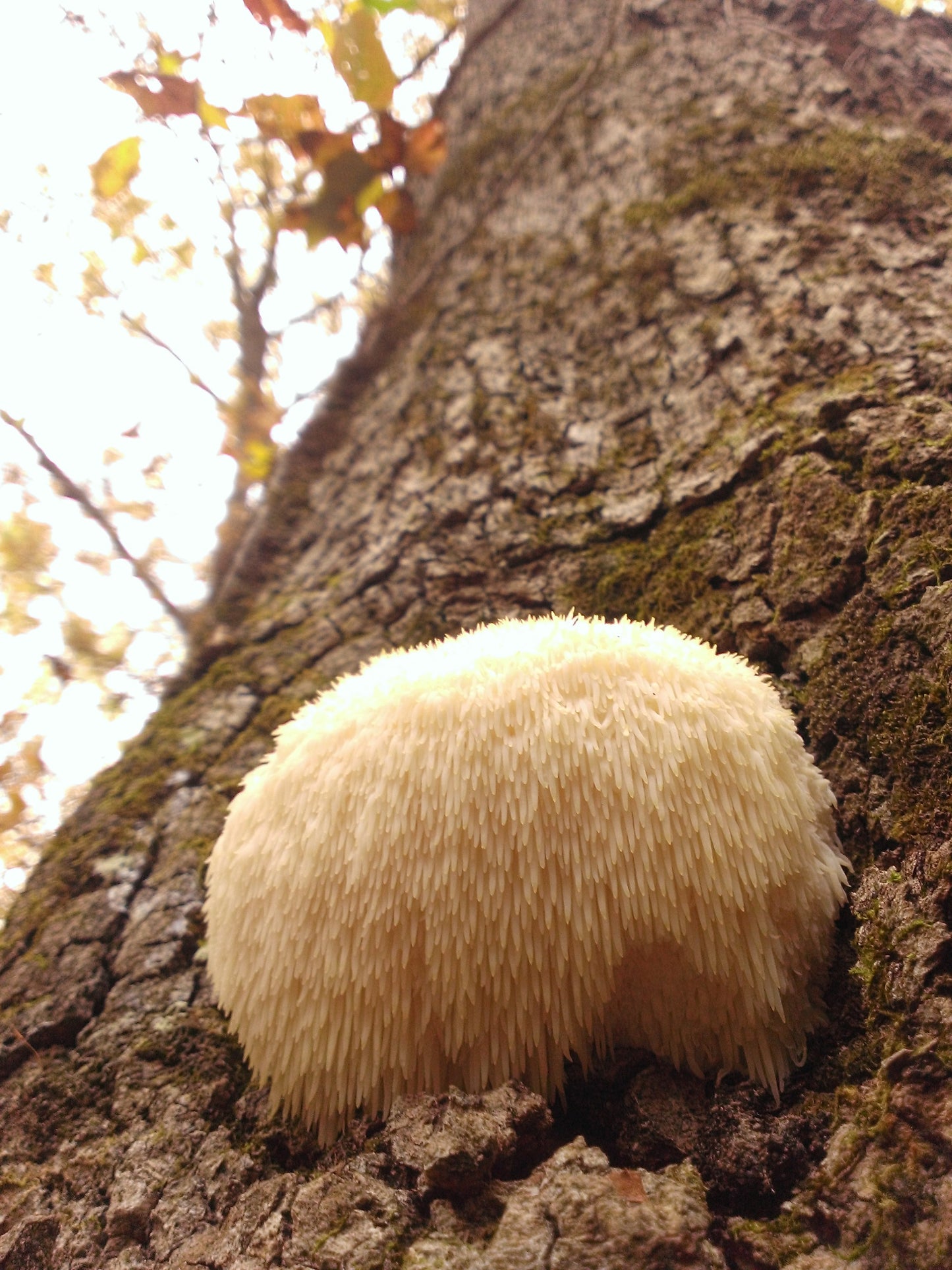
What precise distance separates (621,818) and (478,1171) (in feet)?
1.96

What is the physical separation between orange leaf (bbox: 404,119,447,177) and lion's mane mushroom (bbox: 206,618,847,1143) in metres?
4.22

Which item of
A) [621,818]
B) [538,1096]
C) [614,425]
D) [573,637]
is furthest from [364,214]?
[538,1096]

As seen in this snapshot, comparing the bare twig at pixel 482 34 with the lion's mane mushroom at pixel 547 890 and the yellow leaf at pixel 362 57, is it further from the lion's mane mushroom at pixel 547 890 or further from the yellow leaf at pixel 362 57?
the lion's mane mushroom at pixel 547 890

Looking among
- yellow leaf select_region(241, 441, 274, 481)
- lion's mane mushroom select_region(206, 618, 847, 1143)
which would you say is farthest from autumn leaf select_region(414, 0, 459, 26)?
lion's mane mushroom select_region(206, 618, 847, 1143)

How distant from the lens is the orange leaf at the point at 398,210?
430 centimetres

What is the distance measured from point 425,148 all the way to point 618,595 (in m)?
3.74

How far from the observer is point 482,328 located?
11.0 feet

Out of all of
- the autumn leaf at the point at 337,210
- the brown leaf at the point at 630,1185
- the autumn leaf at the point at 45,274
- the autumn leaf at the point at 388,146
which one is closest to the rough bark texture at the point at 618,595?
the brown leaf at the point at 630,1185

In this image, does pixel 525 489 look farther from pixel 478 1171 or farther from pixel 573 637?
pixel 478 1171

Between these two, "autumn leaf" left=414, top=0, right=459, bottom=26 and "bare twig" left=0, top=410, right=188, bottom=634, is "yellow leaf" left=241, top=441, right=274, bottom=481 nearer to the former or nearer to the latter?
"bare twig" left=0, top=410, right=188, bottom=634

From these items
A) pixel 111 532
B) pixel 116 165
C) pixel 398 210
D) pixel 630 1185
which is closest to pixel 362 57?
pixel 398 210

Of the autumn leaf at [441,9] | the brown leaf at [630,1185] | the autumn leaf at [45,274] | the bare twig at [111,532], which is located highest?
the autumn leaf at [441,9]

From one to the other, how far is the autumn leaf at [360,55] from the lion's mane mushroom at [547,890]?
133 inches

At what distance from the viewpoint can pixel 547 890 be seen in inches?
48.4
